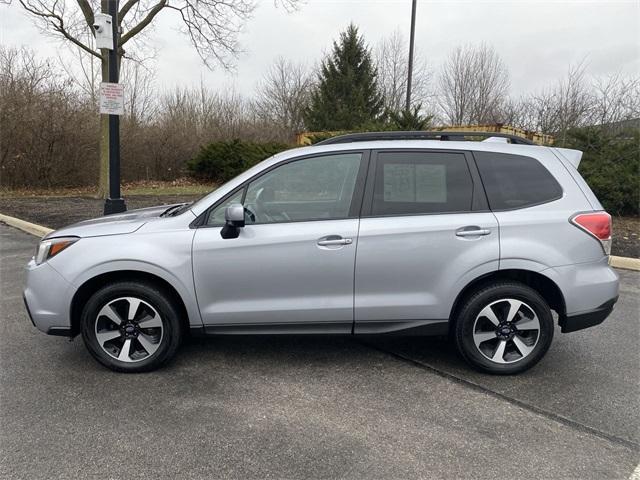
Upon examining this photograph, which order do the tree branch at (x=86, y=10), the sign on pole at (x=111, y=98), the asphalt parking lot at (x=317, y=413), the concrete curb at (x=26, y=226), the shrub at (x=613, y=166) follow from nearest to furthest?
the asphalt parking lot at (x=317, y=413) < the sign on pole at (x=111, y=98) < the concrete curb at (x=26, y=226) < the shrub at (x=613, y=166) < the tree branch at (x=86, y=10)

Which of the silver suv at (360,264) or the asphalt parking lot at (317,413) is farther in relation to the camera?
the silver suv at (360,264)

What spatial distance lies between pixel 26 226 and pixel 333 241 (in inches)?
357

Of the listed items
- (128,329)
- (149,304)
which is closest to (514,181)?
(149,304)

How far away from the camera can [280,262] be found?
346 cm

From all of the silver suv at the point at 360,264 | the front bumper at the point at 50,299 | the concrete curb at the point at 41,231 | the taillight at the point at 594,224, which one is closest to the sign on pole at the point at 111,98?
the concrete curb at the point at 41,231

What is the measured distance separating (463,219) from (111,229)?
259cm

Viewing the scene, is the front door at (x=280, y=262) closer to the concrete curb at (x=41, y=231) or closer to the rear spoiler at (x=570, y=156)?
the rear spoiler at (x=570, y=156)

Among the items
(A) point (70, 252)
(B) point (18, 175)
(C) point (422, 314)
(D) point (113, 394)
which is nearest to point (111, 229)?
(A) point (70, 252)

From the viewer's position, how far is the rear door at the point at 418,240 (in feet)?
11.4

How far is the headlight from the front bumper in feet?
0.20

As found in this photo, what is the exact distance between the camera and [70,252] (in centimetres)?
350

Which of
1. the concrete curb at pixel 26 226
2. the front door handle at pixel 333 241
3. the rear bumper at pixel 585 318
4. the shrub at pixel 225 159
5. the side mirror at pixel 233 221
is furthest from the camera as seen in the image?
the shrub at pixel 225 159

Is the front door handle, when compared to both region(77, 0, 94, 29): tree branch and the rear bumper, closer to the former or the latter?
the rear bumper

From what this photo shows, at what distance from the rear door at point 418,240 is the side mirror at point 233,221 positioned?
0.87 meters
